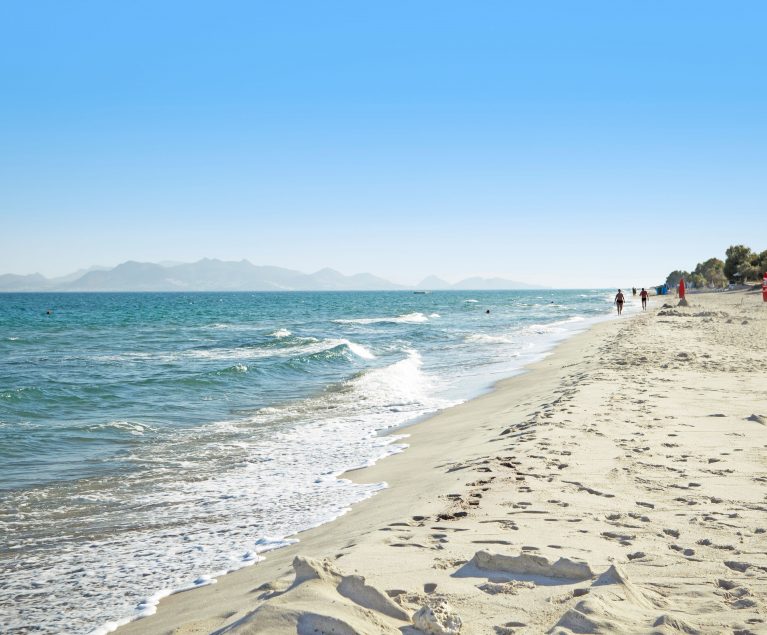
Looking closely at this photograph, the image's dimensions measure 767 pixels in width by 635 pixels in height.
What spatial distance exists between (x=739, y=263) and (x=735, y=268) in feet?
4.26

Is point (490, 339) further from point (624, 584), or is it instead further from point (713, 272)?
point (713, 272)

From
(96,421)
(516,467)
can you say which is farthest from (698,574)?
(96,421)

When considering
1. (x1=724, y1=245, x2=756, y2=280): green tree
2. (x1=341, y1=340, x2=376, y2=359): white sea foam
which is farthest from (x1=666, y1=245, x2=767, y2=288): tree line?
(x1=341, y1=340, x2=376, y2=359): white sea foam

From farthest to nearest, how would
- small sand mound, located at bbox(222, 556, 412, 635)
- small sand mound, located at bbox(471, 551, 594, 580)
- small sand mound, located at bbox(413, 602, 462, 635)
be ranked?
small sand mound, located at bbox(471, 551, 594, 580), small sand mound, located at bbox(413, 602, 462, 635), small sand mound, located at bbox(222, 556, 412, 635)

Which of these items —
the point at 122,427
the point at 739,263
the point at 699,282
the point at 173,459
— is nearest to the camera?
the point at 173,459

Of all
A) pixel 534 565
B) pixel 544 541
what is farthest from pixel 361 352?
pixel 534 565

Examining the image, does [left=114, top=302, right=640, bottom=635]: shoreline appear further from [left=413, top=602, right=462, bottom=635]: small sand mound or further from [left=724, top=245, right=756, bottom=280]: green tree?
[left=724, top=245, right=756, bottom=280]: green tree

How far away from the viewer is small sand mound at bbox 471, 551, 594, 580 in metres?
3.91

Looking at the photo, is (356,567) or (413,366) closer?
(356,567)

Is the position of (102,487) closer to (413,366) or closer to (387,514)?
(387,514)

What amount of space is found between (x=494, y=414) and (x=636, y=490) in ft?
18.9

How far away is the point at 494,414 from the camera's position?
38.1 feet

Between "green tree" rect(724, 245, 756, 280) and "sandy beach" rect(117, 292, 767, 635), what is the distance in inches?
2731

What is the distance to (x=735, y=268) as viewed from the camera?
75.5 metres
